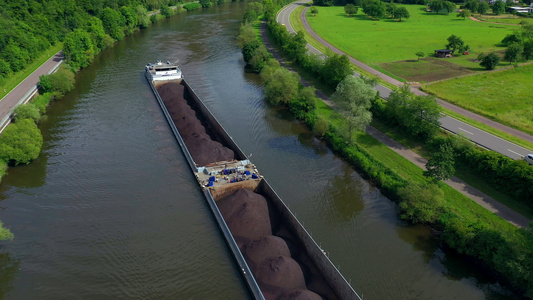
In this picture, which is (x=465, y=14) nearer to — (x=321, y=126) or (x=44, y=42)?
(x=321, y=126)

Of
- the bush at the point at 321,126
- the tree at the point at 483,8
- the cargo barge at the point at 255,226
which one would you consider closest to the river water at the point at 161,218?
the bush at the point at 321,126

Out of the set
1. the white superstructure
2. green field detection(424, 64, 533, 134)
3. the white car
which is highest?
the white superstructure

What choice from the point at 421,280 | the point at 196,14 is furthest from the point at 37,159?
the point at 196,14

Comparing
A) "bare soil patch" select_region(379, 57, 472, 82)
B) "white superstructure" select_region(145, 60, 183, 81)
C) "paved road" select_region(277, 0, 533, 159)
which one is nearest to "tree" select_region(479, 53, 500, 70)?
"bare soil patch" select_region(379, 57, 472, 82)

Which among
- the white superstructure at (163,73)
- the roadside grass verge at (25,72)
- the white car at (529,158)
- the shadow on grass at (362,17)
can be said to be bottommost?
the white car at (529,158)

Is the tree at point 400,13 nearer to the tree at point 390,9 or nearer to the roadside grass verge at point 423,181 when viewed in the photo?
the tree at point 390,9

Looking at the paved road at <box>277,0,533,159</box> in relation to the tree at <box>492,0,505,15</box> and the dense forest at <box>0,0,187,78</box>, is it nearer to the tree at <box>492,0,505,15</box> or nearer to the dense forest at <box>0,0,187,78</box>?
the dense forest at <box>0,0,187,78</box>
